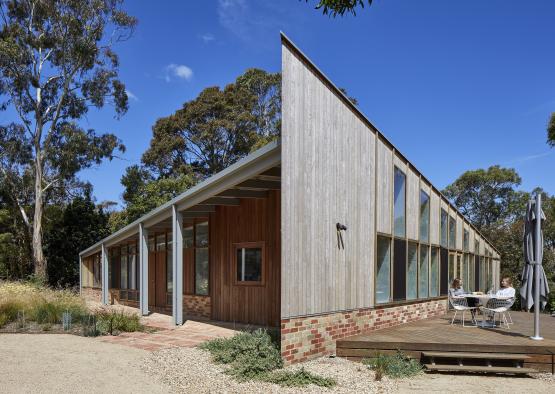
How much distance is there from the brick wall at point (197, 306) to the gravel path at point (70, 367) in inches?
150

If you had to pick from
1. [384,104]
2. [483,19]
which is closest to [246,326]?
[483,19]

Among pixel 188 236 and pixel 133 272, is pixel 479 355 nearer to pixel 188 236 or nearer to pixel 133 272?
pixel 188 236

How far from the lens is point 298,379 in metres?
6.00

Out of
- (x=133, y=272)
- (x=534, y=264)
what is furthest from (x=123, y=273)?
(x=534, y=264)

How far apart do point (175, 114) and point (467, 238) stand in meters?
21.0

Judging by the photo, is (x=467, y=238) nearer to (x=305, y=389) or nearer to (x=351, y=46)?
(x=351, y=46)

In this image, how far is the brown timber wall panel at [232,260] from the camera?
33.6 feet

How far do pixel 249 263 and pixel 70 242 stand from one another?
15690 mm

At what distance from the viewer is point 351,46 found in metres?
11.6

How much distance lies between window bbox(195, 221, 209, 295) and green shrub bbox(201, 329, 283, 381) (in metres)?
4.65


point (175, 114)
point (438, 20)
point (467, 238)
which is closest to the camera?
point (438, 20)

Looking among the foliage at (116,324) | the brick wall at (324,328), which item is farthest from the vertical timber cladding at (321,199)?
the foliage at (116,324)

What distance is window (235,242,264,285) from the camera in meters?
10.6

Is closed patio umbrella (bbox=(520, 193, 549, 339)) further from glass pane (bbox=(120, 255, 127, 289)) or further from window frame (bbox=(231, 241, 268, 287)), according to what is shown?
glass pane (bbox=(120, 255, 127, 289))
